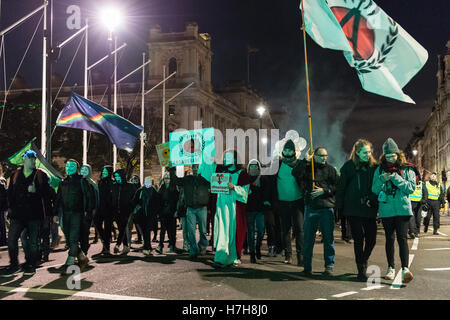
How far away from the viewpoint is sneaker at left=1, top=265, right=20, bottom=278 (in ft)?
28.1

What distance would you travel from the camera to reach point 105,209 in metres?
11.4

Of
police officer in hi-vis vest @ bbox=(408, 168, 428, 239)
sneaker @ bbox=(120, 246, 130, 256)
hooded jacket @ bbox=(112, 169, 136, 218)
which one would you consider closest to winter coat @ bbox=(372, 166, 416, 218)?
hooded jacket @ bbox=(112, 169, 136, 218)

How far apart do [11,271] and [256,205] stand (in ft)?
13.5

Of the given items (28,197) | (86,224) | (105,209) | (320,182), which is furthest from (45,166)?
(320,182)

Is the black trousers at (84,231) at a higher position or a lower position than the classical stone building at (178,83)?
lower

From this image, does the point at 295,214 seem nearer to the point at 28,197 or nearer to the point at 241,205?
the point at 241,205

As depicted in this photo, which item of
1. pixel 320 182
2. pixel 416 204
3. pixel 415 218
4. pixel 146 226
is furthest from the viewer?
pixel 415 218

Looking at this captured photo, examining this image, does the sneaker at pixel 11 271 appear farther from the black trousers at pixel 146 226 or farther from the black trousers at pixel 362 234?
the black trousers at pixel 362 234

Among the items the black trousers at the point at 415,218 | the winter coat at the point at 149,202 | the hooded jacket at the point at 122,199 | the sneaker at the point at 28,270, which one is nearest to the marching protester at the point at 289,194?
the hooded jacket at the point at 122,199

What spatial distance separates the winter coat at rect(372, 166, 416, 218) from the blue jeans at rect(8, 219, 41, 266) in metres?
5.13

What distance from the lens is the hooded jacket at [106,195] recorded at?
11.4 meters

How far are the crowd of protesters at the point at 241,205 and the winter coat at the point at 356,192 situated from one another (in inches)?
0.5

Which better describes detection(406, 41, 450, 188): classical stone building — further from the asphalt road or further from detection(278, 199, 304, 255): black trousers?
the asphalt road
